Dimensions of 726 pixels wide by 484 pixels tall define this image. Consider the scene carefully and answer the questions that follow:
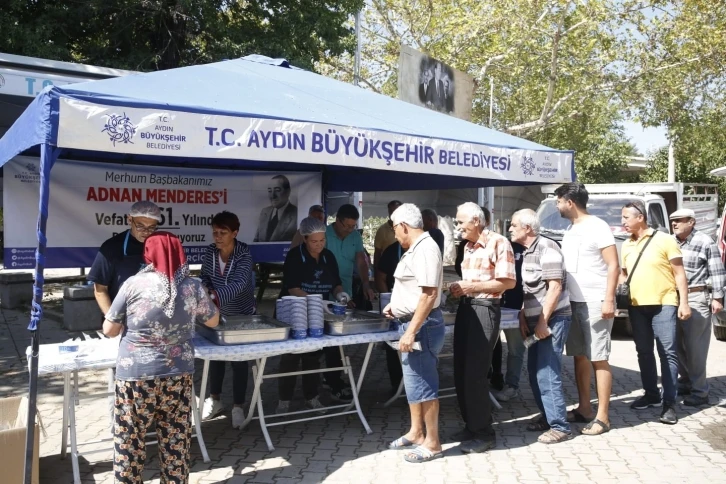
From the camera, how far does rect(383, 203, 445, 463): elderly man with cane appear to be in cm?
418

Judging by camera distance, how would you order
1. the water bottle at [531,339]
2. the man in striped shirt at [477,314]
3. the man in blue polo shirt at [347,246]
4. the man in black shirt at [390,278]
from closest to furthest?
the man in striped shirt at [477,314]
the water bottle at [531,339]
the man in black shirt at [390,278]
the man in blue polo shirt at [347,246]

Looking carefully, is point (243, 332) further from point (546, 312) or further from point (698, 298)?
point (698, 298)

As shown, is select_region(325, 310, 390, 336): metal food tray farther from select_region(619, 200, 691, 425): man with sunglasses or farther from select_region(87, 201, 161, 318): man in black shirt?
select_region(619, 200, 691, 425): man with sunglasses

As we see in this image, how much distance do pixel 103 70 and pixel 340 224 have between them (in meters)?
3.60

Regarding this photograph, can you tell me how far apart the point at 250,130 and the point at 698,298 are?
13.2 ft

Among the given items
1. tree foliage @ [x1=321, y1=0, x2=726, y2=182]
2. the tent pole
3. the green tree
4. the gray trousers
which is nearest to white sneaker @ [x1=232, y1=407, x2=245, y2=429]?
the tent pole

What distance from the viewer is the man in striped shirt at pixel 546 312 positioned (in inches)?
184

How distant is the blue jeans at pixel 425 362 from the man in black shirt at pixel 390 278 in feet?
5.03

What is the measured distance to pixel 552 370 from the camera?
4801mm

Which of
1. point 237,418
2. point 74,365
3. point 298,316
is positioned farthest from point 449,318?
point 74,365

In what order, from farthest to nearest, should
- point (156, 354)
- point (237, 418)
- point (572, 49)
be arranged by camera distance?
point (572, 49) < point (237, 418) < point (156, 354)

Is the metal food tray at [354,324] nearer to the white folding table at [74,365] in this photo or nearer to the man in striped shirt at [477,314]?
the man in striped shirt at [477,314]

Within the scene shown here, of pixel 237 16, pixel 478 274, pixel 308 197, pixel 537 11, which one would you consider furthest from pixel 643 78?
pixel 478 274

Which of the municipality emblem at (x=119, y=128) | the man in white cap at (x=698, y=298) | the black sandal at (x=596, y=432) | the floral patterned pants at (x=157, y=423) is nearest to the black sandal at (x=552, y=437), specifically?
the black sandal at (x=596, y=432)
